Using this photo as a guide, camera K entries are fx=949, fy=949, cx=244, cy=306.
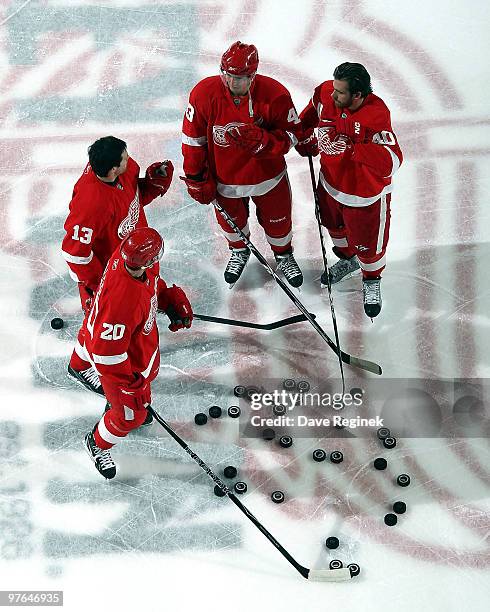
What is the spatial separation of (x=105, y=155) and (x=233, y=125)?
493 mm

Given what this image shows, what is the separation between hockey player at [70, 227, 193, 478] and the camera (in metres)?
2.94

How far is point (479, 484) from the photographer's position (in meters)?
3.56

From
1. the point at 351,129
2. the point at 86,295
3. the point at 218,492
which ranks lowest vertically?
the point at 218,492

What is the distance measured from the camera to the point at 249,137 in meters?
3.31

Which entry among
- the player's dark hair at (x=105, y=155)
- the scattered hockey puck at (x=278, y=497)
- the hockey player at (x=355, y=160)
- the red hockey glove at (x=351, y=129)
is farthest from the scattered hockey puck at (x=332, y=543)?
→ the player's dark hair at (x=105, y=155)

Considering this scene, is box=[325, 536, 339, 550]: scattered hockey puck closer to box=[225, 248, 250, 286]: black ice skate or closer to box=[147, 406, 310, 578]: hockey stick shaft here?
box=[147, 406, 310, 578]: hockey stick shaft

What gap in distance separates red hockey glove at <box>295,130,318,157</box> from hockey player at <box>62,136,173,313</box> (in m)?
0.52

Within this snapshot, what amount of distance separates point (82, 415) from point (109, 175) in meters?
1.07

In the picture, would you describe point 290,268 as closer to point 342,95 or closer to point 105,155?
point 342,95

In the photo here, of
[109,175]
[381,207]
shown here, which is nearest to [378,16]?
[381,207]

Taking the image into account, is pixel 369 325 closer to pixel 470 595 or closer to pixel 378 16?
pixel 470 595

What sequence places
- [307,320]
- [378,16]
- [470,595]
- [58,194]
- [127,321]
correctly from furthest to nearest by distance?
[378,16], [58,194], [307,320], [470,595], [127,321]

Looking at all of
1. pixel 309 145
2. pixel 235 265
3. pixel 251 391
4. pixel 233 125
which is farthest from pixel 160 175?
pixel 251 391

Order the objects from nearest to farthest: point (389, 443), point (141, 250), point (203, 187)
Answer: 1. point (141, 250)
2. point (203, 187)
3. point (389, 443)
